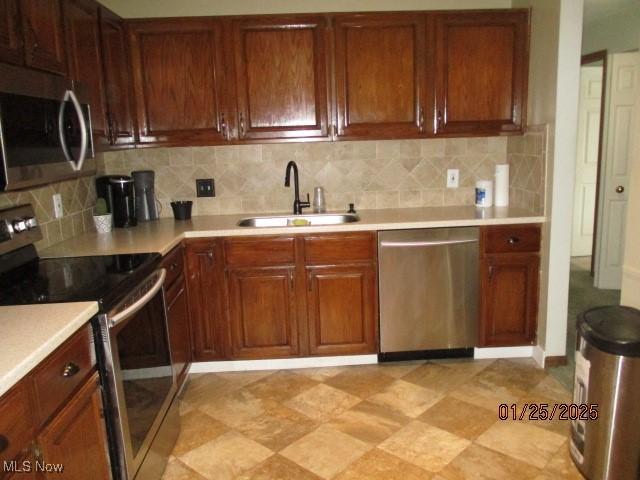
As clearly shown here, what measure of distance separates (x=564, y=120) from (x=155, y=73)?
233 centimetres

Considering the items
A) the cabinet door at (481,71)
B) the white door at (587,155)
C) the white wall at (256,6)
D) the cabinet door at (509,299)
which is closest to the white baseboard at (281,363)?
the cabinet door at (509,299)

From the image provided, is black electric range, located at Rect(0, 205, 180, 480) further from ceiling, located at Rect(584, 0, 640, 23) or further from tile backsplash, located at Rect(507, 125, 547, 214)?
ceiling, located at Rect(584, 0, 640, 23)

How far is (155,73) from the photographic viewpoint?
9.77ft

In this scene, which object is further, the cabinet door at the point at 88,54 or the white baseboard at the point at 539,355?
the white baseboard at the point at 539,355

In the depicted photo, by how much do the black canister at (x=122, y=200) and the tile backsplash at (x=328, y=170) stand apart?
1.19 ft

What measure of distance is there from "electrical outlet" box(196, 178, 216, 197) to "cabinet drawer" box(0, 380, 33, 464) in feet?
7.51

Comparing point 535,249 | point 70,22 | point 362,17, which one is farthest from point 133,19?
point 535,249

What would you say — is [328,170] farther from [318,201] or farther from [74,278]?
[74,278]

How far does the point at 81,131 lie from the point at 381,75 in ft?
5.69

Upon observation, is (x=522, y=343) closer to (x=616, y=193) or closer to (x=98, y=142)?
(x=616, y=193)

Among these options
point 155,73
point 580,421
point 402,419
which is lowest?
point 402,419

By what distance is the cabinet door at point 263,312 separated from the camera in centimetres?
292

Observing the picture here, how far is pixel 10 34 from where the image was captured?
1773mm

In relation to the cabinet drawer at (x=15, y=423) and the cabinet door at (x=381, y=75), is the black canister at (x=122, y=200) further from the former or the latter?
the cabinet drawer at (x=15, y=423)
